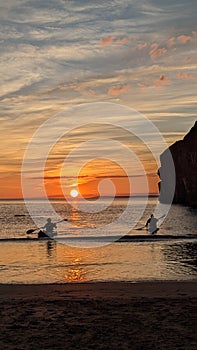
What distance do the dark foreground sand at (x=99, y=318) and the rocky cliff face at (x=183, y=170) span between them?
4260 inches

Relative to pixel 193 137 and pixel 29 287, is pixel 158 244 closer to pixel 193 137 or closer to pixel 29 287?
pixel 29 287

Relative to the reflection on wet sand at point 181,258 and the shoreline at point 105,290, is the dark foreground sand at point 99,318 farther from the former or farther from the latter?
the reflection on wet sand at point 181,258

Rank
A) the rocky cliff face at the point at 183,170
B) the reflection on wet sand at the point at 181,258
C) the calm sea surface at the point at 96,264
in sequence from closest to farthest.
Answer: the calm sea surface at the point at 96,264
the reflection on wet sand at the point at 181,258
the rocky cliff face at the point at 183,170

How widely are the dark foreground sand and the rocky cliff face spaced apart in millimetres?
108202

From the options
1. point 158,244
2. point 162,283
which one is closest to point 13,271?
point 162,283

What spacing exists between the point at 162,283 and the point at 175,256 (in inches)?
529

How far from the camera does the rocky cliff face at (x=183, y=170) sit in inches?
5054

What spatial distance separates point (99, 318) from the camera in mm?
12281

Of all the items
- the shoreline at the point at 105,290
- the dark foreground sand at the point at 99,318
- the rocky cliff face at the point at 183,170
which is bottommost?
the shoreline at the point at 105,290

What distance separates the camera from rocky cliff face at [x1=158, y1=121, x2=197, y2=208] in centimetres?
12838

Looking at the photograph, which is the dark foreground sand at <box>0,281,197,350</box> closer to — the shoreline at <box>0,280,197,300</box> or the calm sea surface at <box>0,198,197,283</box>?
the shoreline at <box>0,280,197,300</box>

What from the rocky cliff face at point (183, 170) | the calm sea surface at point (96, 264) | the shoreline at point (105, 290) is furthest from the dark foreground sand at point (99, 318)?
the rocky cliff face at point (183, 170)

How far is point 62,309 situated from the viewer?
1374cm

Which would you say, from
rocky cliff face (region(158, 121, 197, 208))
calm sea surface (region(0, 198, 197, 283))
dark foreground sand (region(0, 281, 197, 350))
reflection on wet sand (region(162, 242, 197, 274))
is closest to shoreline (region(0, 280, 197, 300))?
dark foreground sand (region(0, 281, 197, 350))
